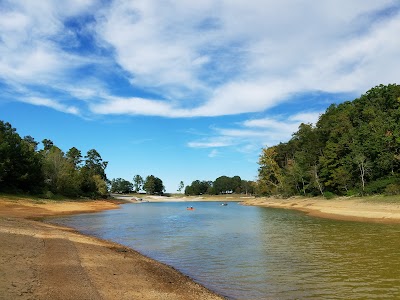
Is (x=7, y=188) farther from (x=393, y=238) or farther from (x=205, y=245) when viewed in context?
(x=393, y=238)

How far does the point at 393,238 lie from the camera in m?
22.8

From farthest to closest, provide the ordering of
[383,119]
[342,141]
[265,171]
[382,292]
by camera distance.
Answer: [265,171], [342,141], [383,119], [382,292]

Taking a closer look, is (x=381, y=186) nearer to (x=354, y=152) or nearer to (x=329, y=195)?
(x=354, y=152)

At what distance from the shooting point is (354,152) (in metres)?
64.8

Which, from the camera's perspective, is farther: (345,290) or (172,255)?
(172,255)

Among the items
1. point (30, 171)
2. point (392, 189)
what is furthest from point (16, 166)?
point (392, 189)

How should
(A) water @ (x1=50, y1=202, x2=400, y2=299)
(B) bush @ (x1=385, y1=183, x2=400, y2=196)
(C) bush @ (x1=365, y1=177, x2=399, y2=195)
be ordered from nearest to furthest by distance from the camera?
(A) water @ (x1=50, y1=202, x2=400, y2=299), (B) bush @ (x1=385, y1=183, x2=400, y2=196), (C) bush @ (x1=365, y1=177, x2=399, y2=195)

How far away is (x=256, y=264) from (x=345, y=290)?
539 centimetres

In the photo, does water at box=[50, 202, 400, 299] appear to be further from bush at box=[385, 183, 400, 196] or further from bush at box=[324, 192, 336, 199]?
bush at box=[324, 192, 336, 199]

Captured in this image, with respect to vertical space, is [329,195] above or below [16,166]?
below

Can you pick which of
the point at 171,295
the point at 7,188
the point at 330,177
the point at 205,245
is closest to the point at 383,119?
the point at 330,177

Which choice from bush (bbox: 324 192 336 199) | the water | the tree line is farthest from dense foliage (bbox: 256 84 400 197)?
the tree line

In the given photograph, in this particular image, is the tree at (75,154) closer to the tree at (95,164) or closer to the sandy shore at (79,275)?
the tree at (95,164)

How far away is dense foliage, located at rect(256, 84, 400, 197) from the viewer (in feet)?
191
